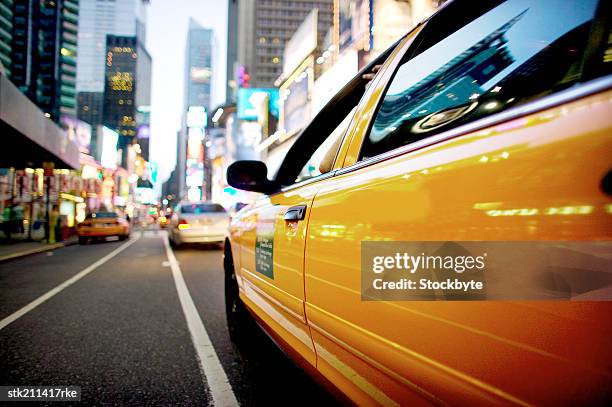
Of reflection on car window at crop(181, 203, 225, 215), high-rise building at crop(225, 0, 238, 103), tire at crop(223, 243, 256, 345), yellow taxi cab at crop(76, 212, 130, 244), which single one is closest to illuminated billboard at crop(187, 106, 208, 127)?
high-rise building at crop(225, 0, 238, 103)

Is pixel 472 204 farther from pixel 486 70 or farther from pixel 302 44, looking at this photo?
pixel 302 44

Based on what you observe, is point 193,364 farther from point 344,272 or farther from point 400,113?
point 400,113

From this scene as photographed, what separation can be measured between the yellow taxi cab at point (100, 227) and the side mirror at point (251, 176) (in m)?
16.3

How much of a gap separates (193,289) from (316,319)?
4.86 meters

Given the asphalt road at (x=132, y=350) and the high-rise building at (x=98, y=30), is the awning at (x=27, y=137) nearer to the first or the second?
the asphalt road at (x=132, y=350)

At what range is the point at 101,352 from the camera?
10.5 ft

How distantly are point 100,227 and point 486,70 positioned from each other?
18039 mm

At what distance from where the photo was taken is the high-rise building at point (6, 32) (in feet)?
298

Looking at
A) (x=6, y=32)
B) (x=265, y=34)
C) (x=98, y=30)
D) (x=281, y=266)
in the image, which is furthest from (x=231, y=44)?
(x=281, y=266)

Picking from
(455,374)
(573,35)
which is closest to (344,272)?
(455,374)

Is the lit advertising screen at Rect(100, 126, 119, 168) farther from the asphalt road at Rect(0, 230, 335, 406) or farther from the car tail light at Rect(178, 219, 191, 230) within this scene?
the asphalt road at Rect(0, 230, 335, 406)

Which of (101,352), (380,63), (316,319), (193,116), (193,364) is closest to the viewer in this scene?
(316,319)

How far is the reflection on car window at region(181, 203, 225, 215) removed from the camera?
12.2m

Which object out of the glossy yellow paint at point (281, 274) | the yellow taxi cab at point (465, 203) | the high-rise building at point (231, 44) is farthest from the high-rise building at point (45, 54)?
the yellow taxi cab at point (465, 203)
